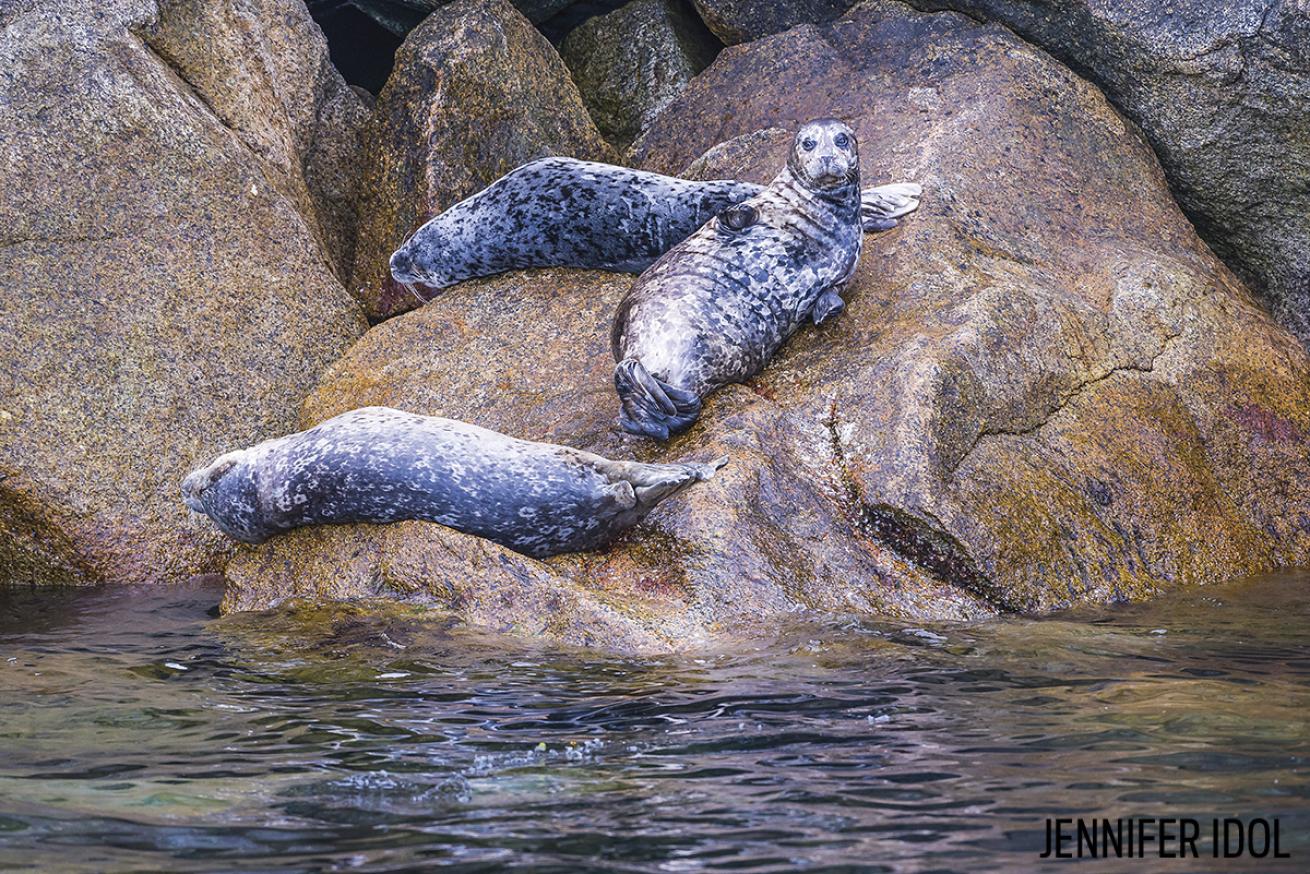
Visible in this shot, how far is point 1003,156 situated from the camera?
22.5 feet

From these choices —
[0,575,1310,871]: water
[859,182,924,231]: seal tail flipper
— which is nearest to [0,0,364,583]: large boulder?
[0,575,1310,871]: water

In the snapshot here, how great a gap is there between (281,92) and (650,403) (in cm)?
344

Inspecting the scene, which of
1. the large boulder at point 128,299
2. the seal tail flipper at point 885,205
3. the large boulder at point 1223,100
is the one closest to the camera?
the large boulder at point 128,299

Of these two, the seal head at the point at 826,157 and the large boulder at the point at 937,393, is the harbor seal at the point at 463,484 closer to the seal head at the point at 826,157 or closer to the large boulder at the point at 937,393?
the large boulder at the point at 937,393

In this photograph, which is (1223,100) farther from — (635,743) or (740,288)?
(635,743)

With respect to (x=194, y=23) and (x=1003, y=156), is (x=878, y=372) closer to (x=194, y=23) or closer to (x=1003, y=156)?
(x=1003, y=156)

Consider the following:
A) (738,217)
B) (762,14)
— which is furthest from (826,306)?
(762,14)

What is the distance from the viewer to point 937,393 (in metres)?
5.39

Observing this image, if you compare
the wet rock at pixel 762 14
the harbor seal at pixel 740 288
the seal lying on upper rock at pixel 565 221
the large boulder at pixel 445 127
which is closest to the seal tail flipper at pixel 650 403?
the harbor seal at pixel 740 288

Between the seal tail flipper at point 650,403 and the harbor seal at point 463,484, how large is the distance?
13.2 inches

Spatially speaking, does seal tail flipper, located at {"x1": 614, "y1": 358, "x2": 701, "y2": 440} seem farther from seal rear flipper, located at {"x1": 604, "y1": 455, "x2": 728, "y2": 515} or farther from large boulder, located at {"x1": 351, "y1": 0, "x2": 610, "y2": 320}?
large boulder, located at {"x1": 351, "y1": 0, "x2": 610, "y2": 320}

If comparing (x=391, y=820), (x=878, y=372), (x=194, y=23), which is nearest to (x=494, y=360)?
(x=878, y=372)

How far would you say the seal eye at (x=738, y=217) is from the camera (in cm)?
605

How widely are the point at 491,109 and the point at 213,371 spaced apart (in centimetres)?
214
